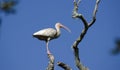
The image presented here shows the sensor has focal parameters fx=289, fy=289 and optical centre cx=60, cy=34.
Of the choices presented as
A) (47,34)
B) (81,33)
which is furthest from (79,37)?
(47,34)

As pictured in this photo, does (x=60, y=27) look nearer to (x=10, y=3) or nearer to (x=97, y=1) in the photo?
(x=97, y=1)

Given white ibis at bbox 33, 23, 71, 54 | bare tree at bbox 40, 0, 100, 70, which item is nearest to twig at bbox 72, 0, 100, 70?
bare tree at bbox 40, 0, 100, 70

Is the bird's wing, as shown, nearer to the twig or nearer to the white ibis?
the white ibis

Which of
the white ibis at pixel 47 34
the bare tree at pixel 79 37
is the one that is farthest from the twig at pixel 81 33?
the white ibis at pixel 47 34

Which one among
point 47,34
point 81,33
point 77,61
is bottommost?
point 77,61

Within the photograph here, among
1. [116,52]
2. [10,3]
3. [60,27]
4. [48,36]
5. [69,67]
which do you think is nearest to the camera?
[116,52]

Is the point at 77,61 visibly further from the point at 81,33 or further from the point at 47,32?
the point at 47,32

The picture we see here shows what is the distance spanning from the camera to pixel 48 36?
13438mm

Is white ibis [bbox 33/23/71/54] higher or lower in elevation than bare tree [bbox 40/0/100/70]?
higher

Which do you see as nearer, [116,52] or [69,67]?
[116,52]

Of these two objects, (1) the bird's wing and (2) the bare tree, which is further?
(1) the bird's wing

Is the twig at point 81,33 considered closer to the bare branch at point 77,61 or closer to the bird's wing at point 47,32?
the bare branch at point 77,61

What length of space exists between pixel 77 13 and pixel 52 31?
5.22 metres

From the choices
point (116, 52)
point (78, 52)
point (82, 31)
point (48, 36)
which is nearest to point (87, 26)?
point (82, 31)
